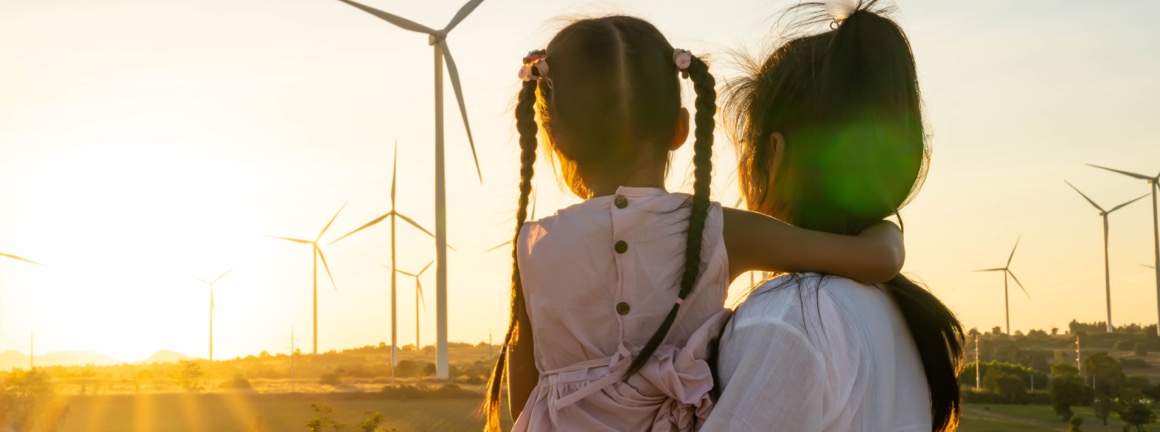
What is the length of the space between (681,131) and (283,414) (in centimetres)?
7703

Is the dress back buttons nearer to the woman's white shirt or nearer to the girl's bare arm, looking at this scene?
the girl's bare arm

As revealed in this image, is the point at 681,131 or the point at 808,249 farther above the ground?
the point at 681,131

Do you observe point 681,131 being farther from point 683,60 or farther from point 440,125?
point 440,125

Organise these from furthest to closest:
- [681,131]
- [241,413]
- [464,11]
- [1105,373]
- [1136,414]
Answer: [1105,373] → [241,413] → [1136,414] → [464,11] → [681,131]

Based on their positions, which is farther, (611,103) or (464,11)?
(464,11)

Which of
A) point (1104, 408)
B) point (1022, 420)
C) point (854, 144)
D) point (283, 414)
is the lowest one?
point (1022, 420)

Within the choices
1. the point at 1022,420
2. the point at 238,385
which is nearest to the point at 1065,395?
the point at 1022,420

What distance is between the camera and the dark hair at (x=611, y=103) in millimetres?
4312

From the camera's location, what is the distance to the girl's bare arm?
12.6 feet

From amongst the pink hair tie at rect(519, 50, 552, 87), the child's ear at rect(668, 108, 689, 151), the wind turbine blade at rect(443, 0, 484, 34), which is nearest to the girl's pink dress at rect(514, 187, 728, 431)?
the child's ear at rect(668, 108, 689, 151)

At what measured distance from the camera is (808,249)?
3893mm

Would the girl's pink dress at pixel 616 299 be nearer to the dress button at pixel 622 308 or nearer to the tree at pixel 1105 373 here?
the dress button at pixel 622 308

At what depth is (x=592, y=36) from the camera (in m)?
4.45

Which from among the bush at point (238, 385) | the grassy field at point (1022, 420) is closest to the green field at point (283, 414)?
the grassy field at point (1022, 420)
